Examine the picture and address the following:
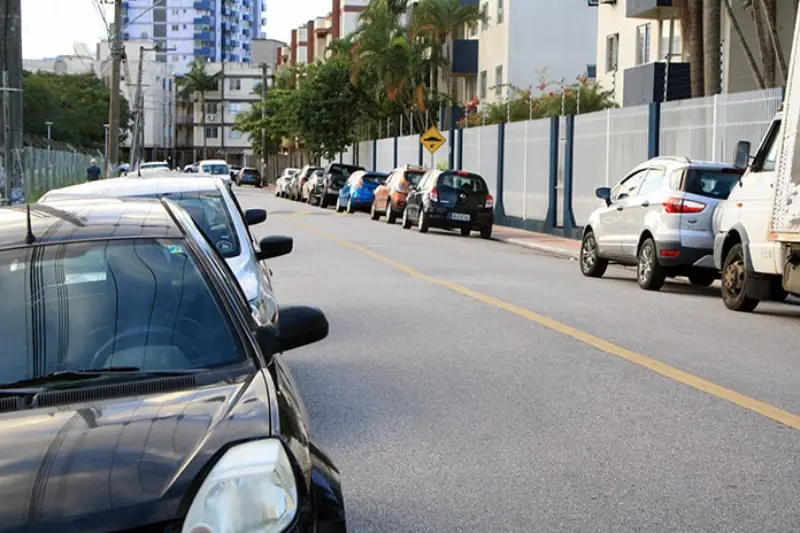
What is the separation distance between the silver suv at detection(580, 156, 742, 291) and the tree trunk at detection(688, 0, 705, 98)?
36.9 feet

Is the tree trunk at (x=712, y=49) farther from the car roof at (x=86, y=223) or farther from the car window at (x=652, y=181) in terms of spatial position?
the car roof at (x=86, y=223)

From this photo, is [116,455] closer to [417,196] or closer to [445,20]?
[417,196]

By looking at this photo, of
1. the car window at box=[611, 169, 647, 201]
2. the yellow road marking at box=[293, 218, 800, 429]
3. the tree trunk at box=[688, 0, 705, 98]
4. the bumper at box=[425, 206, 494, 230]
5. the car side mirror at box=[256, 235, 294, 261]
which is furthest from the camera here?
the bumper at box=[425, 206, 494, 230]

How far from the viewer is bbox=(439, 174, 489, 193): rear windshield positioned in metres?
31.2

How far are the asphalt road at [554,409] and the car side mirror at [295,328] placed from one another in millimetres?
1144

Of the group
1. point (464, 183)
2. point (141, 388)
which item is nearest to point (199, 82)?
point (464, 183)

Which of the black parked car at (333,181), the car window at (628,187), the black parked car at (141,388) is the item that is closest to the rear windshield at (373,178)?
the black parked car at (333,181)

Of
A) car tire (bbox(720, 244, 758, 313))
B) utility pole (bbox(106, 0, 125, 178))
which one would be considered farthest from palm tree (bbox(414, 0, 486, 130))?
car tire (bbox(720, 244, 758, 313))

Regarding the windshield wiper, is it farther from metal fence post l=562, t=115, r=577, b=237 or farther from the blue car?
the blue car

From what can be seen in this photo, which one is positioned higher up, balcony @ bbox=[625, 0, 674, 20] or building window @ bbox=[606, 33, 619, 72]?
balcony @ bbox=[625, 0, 674, 20]

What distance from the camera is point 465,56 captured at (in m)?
56.6

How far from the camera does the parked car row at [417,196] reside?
102 ft

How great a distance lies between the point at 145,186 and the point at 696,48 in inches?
843

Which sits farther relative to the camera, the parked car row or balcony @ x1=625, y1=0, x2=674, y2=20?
balcony @ x1=625, y1=0, x2=674, y2=20
